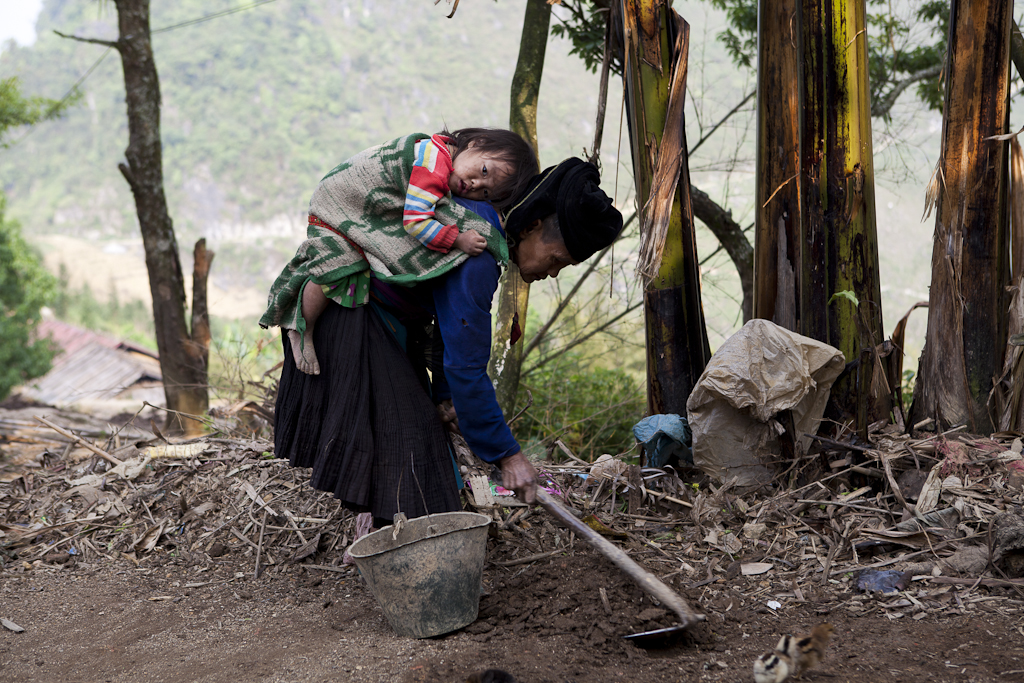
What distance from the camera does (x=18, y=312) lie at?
16344 mm

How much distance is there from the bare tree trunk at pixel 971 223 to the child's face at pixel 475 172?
77.6 inches

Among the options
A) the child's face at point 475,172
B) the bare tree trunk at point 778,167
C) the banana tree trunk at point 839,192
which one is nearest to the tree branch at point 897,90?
the bare tree trunk at point 778,167

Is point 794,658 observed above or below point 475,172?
below

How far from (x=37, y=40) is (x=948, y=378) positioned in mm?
83343

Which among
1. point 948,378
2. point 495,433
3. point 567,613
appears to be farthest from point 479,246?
point 948,378

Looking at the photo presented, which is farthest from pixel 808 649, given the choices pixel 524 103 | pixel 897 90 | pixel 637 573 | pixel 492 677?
pixel 897 90

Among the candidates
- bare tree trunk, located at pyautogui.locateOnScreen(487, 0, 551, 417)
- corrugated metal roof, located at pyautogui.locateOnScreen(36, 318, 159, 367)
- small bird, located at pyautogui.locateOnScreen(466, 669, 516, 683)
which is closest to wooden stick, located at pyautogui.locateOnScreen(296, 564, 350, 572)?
small bird, located at pyautogui.locateOnScreen(466, 669, 516, 683)

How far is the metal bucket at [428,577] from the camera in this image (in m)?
2.00

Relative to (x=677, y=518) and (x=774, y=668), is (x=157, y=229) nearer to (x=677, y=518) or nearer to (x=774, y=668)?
(x=677, y=518)

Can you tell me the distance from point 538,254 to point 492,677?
3.79 ft

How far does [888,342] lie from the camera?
2.87 meters

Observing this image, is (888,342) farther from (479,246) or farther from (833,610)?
(479,246)

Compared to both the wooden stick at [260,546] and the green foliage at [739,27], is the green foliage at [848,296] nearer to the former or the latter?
the wooden stick at [260,546]

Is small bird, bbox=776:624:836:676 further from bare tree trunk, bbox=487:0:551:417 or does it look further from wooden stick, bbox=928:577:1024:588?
bare tree trunk, bbox=487:0:551:417
